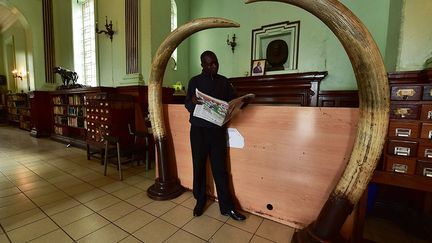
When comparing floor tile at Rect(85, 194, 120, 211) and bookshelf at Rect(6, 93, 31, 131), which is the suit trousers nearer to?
floor tile at Rect(85, 194, 120, 211)

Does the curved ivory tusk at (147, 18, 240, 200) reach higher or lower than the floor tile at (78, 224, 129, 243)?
higher

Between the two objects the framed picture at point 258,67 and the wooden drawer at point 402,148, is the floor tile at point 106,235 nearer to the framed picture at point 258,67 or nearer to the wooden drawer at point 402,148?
the wooden drawer at point 402,148

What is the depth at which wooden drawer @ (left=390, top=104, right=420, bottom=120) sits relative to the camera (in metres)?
1.49

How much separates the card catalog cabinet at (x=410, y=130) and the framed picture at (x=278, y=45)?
94.5 inches

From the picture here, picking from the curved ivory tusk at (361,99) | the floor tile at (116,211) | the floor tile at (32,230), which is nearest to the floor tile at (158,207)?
the floor tile at (116,211)

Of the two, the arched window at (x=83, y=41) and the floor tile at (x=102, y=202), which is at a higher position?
the arched window at (x=83, y=41)

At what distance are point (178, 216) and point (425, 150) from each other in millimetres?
2073

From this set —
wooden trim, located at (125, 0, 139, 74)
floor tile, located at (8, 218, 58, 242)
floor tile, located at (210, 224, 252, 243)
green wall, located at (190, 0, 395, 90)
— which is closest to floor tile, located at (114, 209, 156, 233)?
floor tile, located at (8, 218, 58, 242)

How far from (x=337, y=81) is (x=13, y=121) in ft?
37.3

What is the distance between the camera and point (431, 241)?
5.24ft

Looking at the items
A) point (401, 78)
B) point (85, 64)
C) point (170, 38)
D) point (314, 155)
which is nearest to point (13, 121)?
point (85, 64)

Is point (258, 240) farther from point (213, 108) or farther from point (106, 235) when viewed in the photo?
point (106, 235)

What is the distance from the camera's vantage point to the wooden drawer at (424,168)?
1.46 metres

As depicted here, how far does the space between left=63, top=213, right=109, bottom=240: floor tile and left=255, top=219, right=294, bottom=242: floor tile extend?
4.48 ft
